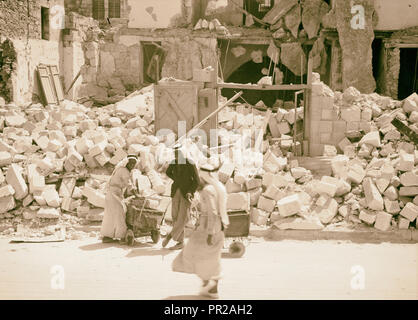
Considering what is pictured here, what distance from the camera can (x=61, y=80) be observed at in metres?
22.0

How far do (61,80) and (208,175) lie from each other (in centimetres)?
1697

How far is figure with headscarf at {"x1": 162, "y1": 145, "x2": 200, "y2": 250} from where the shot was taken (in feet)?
25.4

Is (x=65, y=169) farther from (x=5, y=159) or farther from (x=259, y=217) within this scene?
(x=259, y=217)

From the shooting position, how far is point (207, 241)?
6.27 metres

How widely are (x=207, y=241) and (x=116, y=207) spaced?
3193 mm

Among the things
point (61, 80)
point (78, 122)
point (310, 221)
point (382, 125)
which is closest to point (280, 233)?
point (310, 221)

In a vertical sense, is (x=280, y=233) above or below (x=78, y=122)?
below

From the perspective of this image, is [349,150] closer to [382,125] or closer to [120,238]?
[382,125]

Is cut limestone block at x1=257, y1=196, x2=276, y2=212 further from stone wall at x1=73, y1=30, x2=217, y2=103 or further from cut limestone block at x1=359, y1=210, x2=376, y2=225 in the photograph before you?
stone wall at x1=73, y1=30, x2=217, y2=103

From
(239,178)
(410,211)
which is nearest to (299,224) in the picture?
(239,178)

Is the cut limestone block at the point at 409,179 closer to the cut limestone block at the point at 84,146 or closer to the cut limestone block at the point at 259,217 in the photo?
the cut limestone block at the point at 259,217

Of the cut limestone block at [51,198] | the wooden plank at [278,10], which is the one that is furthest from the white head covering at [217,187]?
the wooden plank at [278,10]

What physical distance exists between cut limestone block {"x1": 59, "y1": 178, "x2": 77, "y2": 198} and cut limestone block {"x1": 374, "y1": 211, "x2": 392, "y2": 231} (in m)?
5.86

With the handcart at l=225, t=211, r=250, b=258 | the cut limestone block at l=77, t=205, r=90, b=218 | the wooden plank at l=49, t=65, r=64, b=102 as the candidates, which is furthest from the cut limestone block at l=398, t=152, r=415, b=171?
the wooden plank at l=49, t=65, r=64, b=102
